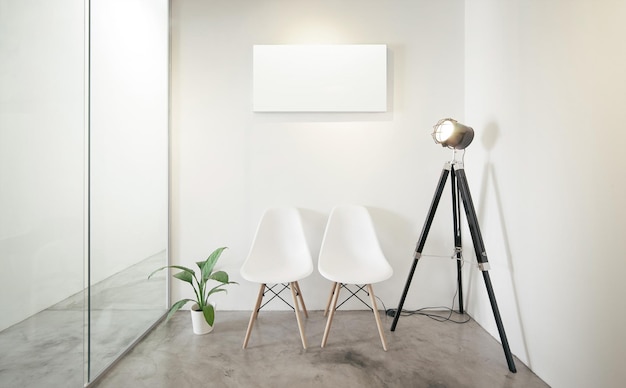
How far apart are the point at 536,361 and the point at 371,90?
2.15m

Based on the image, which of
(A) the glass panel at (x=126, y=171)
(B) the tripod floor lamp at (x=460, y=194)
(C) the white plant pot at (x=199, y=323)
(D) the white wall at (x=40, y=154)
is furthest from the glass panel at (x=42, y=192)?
(B) the tripod floor lamp at (x=460, y=194)

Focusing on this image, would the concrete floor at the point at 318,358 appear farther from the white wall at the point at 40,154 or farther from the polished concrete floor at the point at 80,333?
the white wall at the point at 40,154

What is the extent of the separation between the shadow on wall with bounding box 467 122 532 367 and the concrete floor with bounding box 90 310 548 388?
1.05 feet

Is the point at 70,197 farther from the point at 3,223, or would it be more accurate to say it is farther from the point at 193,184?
the point at 193,184

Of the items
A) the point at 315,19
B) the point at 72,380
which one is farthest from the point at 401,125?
the point at 72,380

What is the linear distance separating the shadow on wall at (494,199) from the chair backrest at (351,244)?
79 centimetres

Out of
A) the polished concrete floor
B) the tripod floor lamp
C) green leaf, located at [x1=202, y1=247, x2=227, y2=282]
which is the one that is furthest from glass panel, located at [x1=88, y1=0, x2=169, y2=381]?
the tripod floor lamp

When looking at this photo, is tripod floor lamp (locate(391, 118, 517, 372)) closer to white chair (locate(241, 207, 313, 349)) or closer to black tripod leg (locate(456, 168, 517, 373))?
black tripod leg (locate(456, 168, 517, 373))

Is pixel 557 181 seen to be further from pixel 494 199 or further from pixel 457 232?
pixel 457 232

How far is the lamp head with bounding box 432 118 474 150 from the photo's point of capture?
194cm

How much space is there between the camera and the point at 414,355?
5.97ft

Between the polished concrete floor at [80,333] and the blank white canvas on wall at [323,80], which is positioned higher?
the blank white canvas on wall at [323,80]

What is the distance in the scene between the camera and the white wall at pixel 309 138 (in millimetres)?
2400

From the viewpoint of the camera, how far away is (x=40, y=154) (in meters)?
1.21
